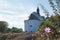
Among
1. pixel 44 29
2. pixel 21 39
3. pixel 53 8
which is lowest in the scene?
pixel 21 39

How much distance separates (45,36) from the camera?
6539mm

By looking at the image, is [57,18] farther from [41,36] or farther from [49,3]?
[41,36]

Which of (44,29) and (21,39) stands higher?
(44,29)

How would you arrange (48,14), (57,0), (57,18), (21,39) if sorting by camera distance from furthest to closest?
1. (21,39)
2. (48,14)
3. (57,18)
4. (57,0)

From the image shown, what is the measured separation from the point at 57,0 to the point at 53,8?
65 centimetres

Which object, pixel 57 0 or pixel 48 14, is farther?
pixel 48 14

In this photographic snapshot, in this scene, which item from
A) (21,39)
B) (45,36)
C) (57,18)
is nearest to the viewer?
(57,18)

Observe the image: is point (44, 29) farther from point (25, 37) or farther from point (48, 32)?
point (25, 37)

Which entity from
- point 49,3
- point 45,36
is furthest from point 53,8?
point 45,36

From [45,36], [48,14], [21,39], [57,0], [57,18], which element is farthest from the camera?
[21,39]

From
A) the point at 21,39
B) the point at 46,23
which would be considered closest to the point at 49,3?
the point at 46,23

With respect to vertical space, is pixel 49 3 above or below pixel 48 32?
above

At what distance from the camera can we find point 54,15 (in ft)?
19.4

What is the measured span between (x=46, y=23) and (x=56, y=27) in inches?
9.7
